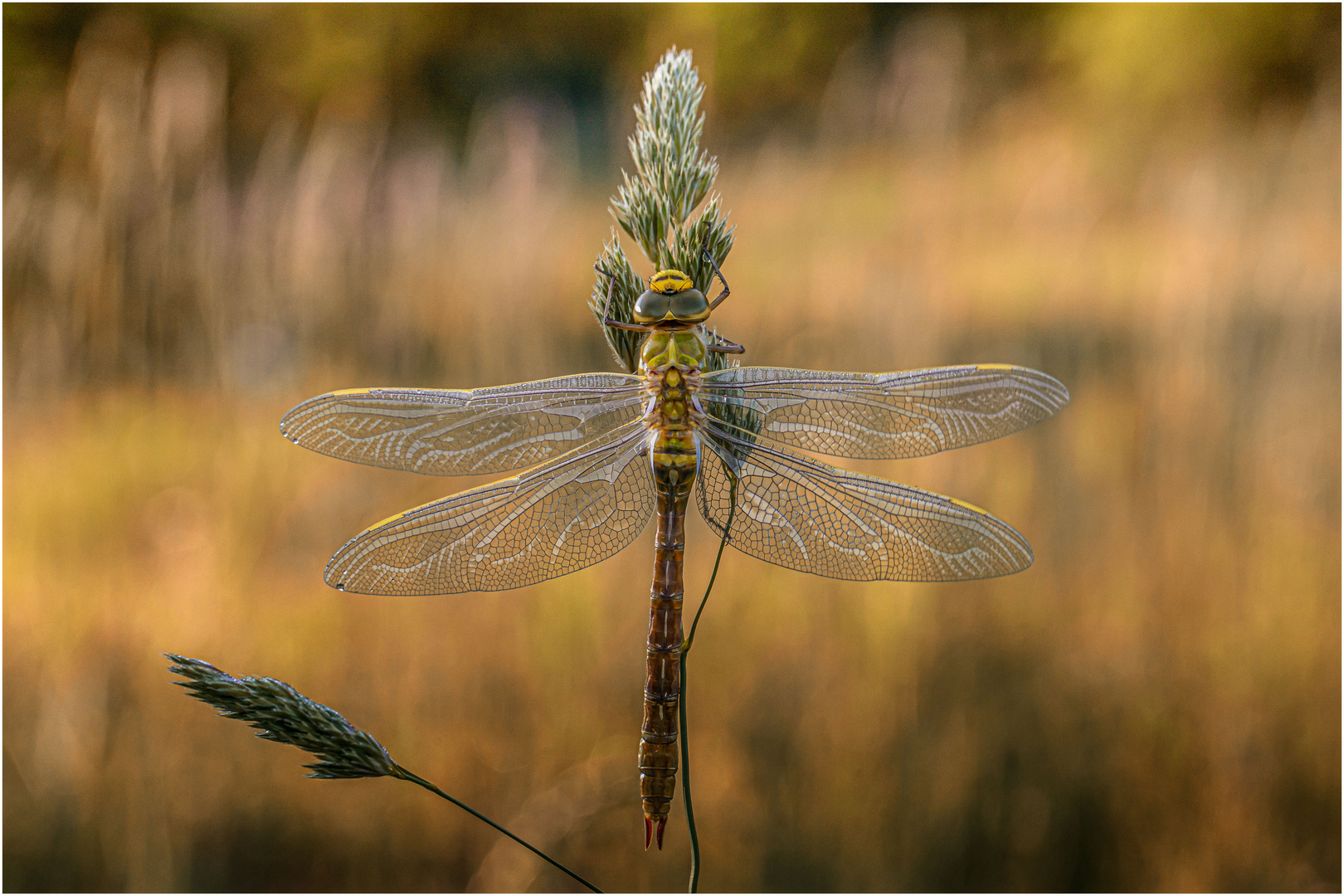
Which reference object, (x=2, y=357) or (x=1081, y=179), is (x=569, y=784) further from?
(x=1081, y=179)

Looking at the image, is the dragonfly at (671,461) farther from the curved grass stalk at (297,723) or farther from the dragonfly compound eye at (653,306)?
the curved grass stalk at (297,723)

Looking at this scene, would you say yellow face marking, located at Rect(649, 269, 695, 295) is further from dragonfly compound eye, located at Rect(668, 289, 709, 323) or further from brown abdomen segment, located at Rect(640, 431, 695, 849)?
brown abdomen segment, located at Rect(640, 431, 695, 849)

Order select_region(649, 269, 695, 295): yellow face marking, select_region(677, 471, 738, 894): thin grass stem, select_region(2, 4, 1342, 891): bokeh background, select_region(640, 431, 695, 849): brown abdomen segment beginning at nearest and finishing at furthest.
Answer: select_region(677, 471, 738, 894): thin grass stem → select_region(640, 431, 695, 849): brown abdomen segment → select_region(649, 269, 695, 295): yellow face marking → select_region(2, 4, 1342, 891): bokeh background

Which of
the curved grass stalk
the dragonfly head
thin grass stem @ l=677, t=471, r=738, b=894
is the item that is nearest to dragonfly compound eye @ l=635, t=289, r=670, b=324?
the dragonfly head

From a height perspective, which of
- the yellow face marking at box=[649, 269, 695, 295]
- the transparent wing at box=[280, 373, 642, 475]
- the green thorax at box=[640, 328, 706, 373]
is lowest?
the transparent wing at box=[280, 373, 642, 475]

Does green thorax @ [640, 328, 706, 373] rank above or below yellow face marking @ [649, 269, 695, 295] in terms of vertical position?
below

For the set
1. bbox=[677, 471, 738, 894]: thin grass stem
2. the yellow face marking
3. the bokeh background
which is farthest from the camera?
the bokeh background

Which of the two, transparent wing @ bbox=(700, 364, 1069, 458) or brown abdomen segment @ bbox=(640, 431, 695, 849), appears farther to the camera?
transparent wing @ bbox=(700, 364, 1069, 458)

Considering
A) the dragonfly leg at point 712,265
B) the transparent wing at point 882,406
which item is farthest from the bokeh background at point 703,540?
the transparent wing at point 882,406

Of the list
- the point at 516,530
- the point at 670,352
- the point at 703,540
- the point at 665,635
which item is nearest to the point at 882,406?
the point at 670,352
